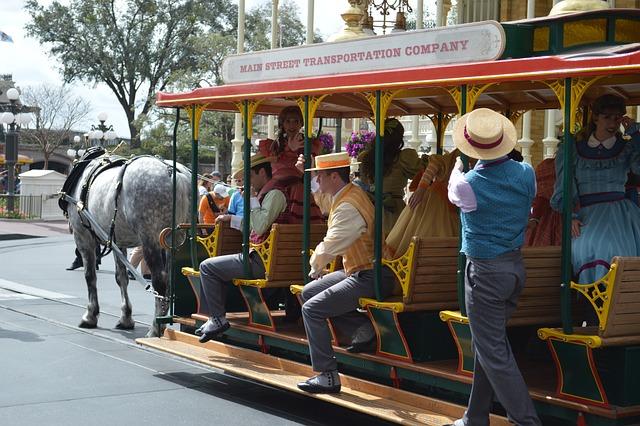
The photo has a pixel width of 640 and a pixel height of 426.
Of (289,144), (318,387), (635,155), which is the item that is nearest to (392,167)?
(289,144)

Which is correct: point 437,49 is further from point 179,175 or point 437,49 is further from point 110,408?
point 179,175

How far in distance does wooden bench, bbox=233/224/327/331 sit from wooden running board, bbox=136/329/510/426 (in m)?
0.36

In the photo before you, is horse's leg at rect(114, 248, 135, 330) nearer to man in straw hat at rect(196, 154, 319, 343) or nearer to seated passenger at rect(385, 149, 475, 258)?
man in straw hat at rect(196, 154, 319, 343)

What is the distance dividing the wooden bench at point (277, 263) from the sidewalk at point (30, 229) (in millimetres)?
19600

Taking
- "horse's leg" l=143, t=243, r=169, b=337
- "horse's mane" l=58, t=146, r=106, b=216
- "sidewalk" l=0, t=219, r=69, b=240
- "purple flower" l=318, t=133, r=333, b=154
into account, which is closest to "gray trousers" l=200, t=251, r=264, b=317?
"purple flower" l=318, t=133, r=333, b=154

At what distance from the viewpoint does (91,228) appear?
11125 mm

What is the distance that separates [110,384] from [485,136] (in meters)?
4.17

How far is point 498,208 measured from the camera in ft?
18.5

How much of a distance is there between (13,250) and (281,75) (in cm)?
1647

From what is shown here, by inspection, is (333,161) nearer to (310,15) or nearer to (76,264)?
(76,264)

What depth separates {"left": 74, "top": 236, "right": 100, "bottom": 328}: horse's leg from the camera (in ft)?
36.4

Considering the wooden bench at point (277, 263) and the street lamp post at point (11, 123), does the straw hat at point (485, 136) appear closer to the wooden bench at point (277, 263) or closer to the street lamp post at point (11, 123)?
the wooden bench at point (277, 263)

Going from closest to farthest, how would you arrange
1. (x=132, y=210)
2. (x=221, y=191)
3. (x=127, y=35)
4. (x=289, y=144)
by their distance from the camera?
(x=289, y=144)
(x=132, y=210)
(x=221, y=191)
(x=127, y=35)

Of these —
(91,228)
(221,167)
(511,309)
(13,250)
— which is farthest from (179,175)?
(221,167)
